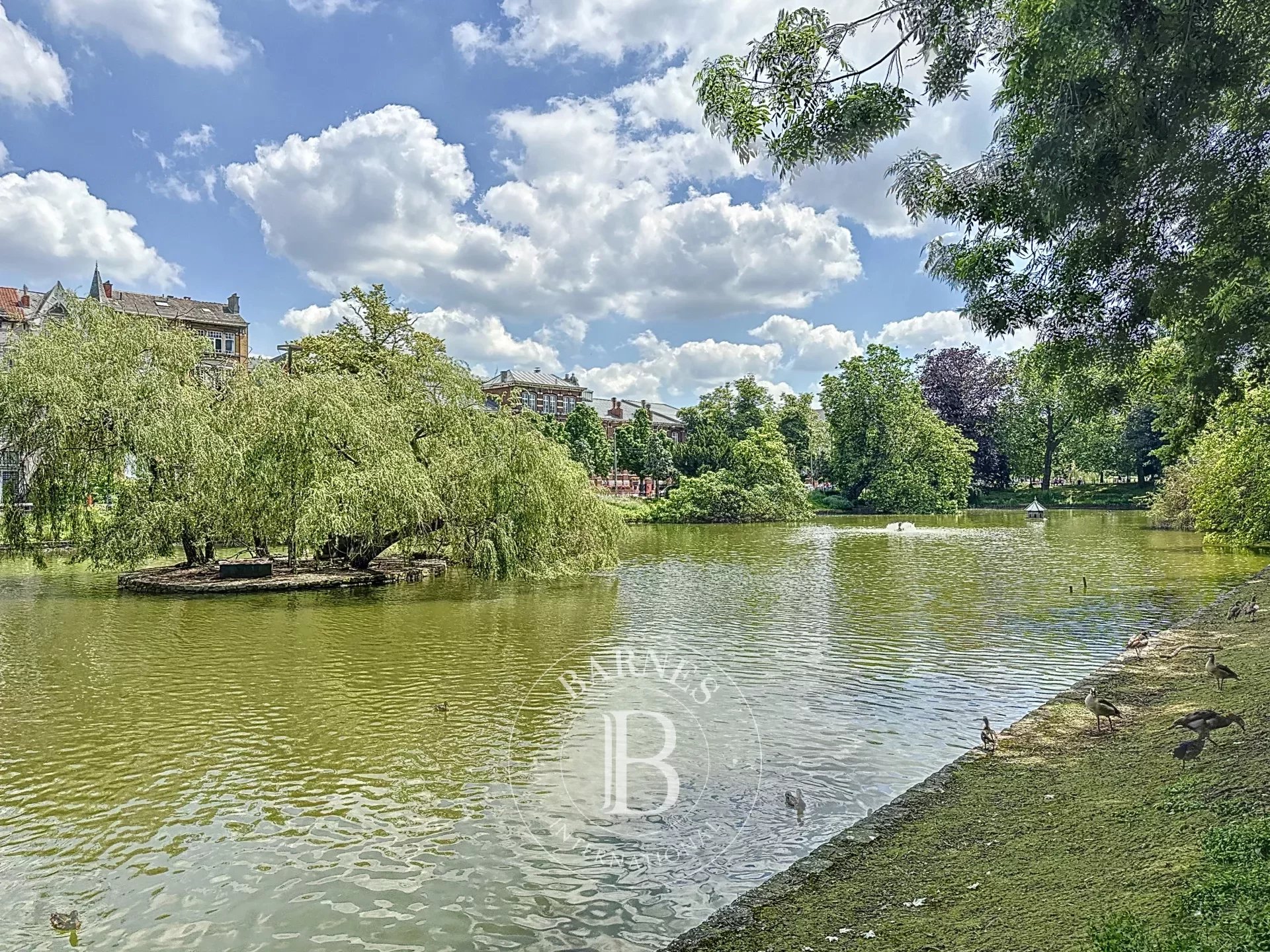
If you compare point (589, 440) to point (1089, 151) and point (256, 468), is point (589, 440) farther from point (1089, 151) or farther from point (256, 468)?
point (1089, 151)

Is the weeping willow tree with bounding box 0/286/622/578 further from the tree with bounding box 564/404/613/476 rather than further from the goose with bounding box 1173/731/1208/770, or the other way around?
the tree with bounding box 564/404/613/476

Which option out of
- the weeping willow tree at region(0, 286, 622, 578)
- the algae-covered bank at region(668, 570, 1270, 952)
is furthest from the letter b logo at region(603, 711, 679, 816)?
the weeping willow tree at region(0, 286, 622, 578)

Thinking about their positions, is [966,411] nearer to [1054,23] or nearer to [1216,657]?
[1216,657]

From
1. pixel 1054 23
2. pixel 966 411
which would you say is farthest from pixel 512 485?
pixel 966 411

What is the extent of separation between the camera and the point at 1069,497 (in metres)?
76.8

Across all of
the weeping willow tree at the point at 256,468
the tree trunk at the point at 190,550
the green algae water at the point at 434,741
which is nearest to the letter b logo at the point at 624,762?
the green algae water at the point at 434,741

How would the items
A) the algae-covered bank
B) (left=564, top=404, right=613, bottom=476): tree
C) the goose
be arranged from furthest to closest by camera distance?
(left=564, top=404, right=613, bottom=476): tree < the goose < the algae-covered bank

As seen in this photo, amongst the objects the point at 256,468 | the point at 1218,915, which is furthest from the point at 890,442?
the point at 1218,915

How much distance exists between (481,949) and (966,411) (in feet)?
270

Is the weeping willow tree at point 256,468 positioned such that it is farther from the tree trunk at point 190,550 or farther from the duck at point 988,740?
the duck at point 988,740

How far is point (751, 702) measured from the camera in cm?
1153

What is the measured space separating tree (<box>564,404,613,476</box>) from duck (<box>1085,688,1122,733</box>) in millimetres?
64053

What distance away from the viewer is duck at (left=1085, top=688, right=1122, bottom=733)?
870 centimetres

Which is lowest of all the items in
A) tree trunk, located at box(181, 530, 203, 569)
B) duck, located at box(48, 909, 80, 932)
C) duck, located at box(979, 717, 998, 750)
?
duck, located at box(48, 909, 80, 932)
